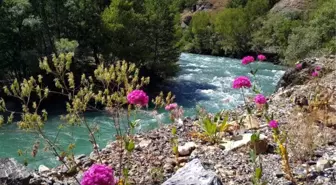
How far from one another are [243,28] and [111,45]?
1197 inches

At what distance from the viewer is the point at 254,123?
24.0 ft

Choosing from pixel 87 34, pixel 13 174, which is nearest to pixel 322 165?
pixel 13 174

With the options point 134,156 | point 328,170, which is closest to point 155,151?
point 134,156

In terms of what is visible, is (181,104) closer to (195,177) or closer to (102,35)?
(102,35)

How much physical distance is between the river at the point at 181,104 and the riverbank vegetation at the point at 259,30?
643 cm

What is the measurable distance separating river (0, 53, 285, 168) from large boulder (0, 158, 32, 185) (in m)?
0.48

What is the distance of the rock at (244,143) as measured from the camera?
5.80 m

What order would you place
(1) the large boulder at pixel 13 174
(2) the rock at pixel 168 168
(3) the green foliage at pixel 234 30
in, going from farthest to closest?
(3) the green foliage at pixel 234 30
(2) the rock at pixel 168 168
(1) the large boulder at pixel 13 174

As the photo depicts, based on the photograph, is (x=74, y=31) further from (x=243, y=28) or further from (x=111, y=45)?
(x=243, y=28)

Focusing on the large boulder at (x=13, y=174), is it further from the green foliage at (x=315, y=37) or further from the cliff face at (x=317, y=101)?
the green foliage at (x=315, y=37)

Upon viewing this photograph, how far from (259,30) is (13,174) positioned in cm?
4918

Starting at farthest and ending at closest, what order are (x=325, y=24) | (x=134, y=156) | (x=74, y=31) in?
(x=325, y=24) < (x=74, y=31) < (x=134, y=156)

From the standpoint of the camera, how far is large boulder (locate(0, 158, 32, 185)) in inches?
211

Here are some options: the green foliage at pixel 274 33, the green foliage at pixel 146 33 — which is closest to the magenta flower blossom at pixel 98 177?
the green foliage at pixel 146 33
